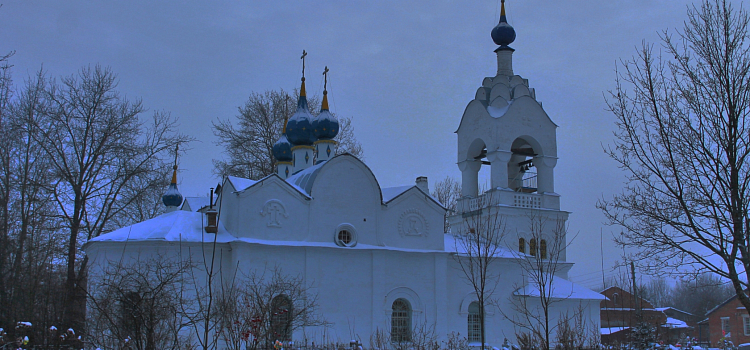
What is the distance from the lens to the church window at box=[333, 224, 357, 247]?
16547 mm

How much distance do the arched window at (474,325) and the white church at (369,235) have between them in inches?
1.1

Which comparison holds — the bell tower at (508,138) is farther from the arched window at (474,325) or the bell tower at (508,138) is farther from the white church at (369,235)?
the arched window at (474,325)

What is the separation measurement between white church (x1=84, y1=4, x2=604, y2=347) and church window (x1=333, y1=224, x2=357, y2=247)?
30 mm

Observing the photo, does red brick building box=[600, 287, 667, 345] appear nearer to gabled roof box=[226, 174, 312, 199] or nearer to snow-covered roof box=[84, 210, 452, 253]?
snow-covered roof box=[84, 210, 452, 253]

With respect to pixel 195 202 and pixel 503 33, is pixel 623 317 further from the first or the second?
pixel 195 202

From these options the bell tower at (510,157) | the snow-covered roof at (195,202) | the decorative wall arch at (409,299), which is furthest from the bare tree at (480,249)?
the snow-covered roof at (195,202)

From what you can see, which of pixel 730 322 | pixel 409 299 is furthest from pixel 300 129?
pixel 730 322

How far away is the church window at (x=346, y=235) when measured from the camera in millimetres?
16547

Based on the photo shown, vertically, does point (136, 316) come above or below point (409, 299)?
below

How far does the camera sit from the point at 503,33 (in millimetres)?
21719

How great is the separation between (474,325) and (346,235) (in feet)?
14.7

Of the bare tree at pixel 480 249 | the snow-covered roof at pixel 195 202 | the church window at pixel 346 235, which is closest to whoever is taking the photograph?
the church window at pixel 346 235

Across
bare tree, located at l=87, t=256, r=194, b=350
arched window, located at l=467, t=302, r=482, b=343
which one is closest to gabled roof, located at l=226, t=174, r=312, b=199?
arched window, located at l=467, t=302, r=482, b=343

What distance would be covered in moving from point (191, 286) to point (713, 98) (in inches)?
462
